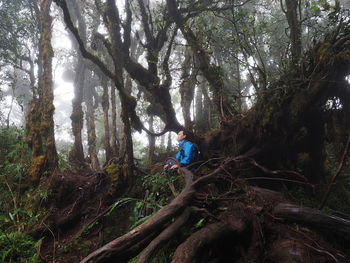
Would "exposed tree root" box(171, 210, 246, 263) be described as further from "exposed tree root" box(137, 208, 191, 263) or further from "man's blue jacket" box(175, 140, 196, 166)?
"man's blue jacket" box(175, 140, 196, 166)

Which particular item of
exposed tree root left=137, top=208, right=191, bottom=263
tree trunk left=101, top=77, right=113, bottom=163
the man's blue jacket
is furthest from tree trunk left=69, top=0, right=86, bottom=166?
exposed tree root left=137, top=208, right=191, bottom=263

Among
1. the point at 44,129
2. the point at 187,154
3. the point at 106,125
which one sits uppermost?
the point at 106,125

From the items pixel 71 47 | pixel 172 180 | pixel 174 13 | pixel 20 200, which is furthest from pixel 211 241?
pixel 71 47

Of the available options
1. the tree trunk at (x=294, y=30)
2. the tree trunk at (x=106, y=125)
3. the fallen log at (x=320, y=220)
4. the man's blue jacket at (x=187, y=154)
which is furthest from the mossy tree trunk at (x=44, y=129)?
the tree trunk at (x=294, y=30)

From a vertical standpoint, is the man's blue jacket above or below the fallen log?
above

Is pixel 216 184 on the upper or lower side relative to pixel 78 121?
lower

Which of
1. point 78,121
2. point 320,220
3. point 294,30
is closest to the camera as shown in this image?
point 320,220

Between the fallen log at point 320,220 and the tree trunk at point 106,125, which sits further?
the tree trunk at point 106,125

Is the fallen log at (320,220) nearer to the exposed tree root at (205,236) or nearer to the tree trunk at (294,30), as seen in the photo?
the exposed tree root at (205,236)

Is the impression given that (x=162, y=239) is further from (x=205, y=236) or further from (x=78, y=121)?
(x=78, y=121)

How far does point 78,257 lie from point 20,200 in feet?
7.26

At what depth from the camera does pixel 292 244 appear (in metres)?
2.75

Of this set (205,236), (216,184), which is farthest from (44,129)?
(205,236)

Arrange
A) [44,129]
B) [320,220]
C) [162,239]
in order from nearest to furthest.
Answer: [162,239], [320,220], [44,129]
